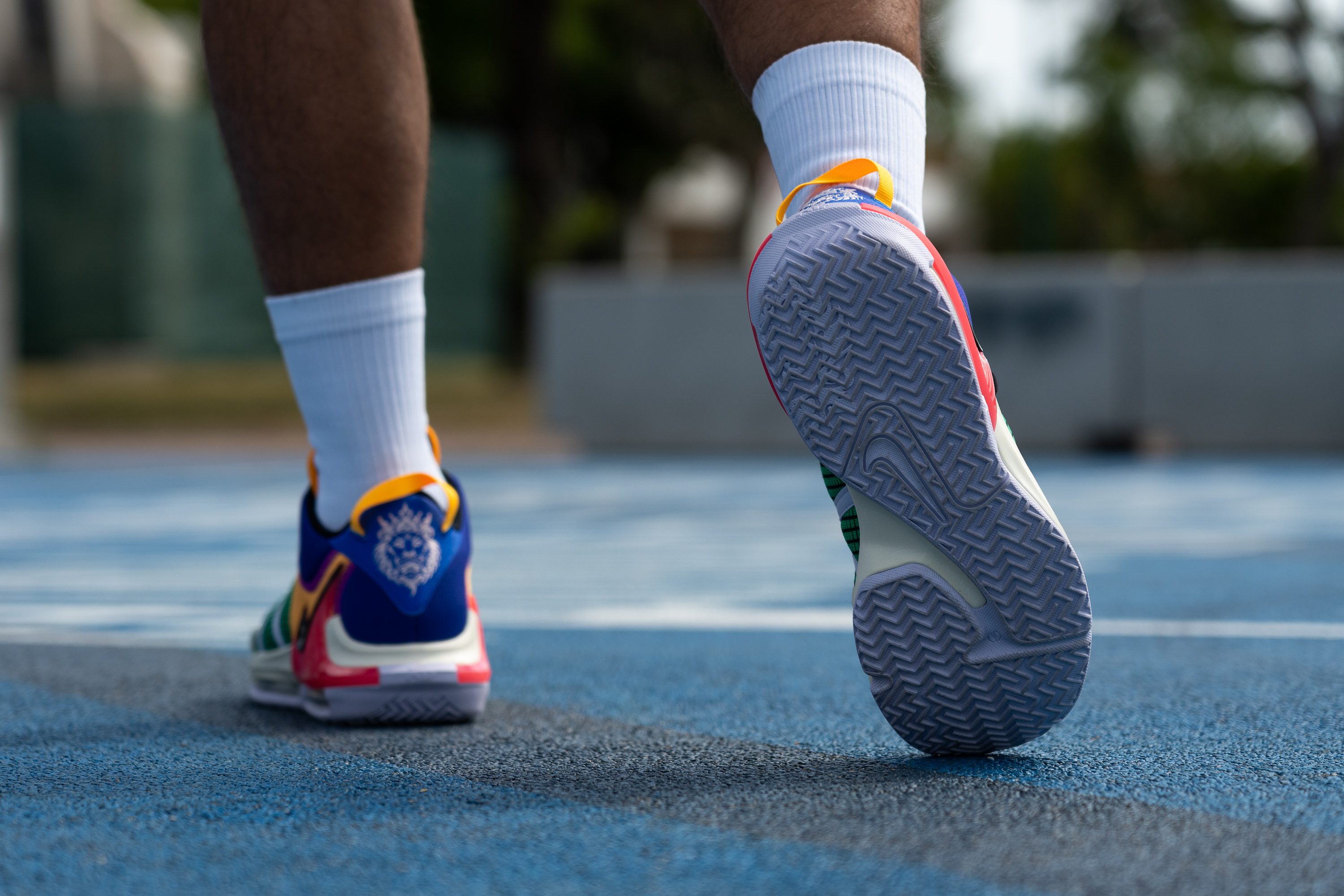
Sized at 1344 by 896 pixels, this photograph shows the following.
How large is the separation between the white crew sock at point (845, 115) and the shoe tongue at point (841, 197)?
3 cm

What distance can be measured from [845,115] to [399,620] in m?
0.74

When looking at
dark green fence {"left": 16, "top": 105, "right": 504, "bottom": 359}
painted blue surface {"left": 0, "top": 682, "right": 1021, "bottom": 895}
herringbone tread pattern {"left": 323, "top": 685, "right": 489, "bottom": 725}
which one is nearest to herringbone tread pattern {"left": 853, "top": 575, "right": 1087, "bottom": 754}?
painted blue surface {"left": 0, "top": 682, "right": 1021, "bottom": 895}

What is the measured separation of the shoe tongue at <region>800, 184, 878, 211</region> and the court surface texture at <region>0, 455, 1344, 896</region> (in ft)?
1.67

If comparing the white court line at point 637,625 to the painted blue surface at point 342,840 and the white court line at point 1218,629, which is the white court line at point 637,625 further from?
the painted blue surface at point 342,840

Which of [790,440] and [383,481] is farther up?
[383,481]

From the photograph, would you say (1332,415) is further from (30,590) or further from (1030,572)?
(1030,572)

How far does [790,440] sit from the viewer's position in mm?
8523

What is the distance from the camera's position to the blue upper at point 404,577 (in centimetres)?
169

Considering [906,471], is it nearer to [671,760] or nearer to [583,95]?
[671,760]

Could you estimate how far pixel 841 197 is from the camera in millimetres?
1352

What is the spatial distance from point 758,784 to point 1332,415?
7301 millimetres

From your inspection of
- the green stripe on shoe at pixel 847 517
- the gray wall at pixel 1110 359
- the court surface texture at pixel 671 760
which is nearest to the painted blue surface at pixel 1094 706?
the court surface texture at pixel 671 760

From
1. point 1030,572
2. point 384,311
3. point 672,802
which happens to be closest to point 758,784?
point 672,802

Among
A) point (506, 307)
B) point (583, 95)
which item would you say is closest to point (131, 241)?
point (506, 307)
